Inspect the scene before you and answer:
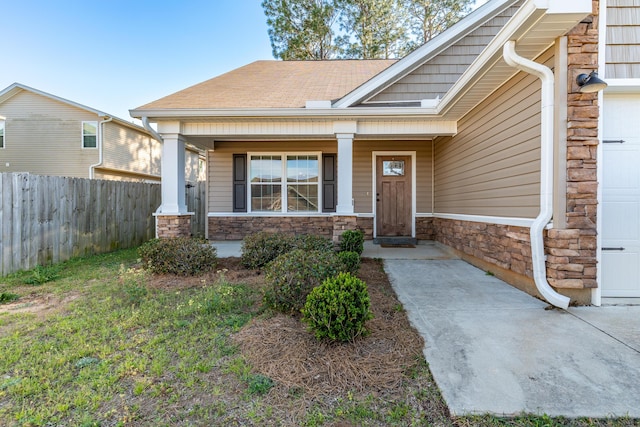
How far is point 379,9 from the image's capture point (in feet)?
52.0

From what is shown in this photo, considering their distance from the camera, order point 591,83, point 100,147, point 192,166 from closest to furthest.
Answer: point 591,83 → point 100,147 → point 192,166

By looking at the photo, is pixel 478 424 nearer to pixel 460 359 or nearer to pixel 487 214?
pixel 460 359

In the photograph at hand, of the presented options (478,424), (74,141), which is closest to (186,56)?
(74,141)

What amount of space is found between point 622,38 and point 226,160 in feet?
25.0

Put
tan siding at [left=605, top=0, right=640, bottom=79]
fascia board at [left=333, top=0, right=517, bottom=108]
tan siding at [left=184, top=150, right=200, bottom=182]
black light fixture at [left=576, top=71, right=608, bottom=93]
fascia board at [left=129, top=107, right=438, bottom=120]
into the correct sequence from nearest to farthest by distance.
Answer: black light fixture at [left=576, top=71, right=608, bottom=93]
tan siding at [left=605, top=0, right=640, bottom=79]
fascia board at [left=129, top=107, right=438, bottom=120]
fascia board at [left=333, top=0, right=517, bottom=108]
tan siding at [left=184, top=150, right=200, bottom=182]

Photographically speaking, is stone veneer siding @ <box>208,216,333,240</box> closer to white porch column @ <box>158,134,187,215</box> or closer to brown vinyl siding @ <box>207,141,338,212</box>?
brown vinyl siding @ <box>207,141,338,212</box>

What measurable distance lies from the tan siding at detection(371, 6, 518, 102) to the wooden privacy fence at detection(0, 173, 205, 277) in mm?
6673

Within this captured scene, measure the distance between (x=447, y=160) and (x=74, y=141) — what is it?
14130 millimetres

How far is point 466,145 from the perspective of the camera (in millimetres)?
5734

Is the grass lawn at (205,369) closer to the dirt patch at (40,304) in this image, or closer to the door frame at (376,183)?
the dirt patch at (40,304)

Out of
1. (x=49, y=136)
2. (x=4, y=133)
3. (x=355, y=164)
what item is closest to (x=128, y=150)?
(x=49, y=136)

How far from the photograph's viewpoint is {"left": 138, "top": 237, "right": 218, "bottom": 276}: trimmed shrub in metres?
4.74

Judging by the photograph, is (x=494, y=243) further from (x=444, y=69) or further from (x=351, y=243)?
(x=444, y=69)

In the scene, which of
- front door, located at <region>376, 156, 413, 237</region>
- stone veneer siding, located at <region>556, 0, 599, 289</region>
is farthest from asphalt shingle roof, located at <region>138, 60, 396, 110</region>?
stone veneer siding, located at <region>556, 0, 599, 289</region>
